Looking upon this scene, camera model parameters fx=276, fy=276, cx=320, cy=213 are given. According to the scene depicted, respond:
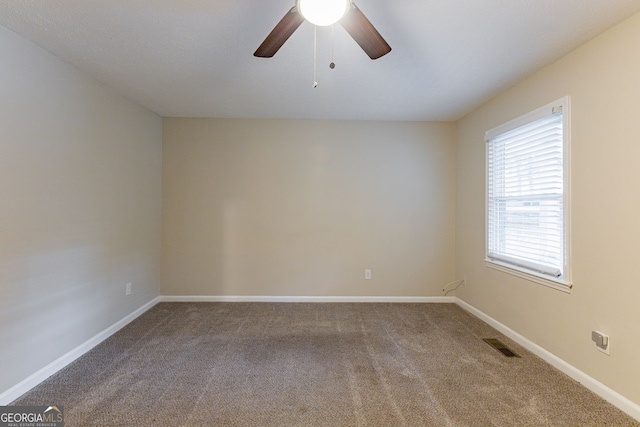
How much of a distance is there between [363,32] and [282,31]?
0.40 metres

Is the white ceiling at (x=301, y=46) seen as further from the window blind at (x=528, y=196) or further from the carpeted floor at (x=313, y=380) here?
the carpeted floor at (x=313, y=380)

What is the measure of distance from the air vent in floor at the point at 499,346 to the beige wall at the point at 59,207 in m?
3.57

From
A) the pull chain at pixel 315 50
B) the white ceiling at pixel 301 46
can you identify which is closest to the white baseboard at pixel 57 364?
the white ceiling at pixel 301 46

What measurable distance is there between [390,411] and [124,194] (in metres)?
3.09

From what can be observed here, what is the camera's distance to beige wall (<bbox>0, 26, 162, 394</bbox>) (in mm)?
1781

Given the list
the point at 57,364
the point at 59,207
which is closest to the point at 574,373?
the point at 57,364

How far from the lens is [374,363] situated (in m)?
2.19

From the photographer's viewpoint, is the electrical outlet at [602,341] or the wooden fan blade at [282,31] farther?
the electrical outlet at [602,341]

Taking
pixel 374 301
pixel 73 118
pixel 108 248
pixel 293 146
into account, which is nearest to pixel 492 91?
pixel 293 146

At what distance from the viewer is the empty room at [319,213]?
1677 mm

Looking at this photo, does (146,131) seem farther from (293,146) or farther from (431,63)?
(431,63)

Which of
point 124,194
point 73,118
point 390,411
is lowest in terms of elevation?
point 390,411

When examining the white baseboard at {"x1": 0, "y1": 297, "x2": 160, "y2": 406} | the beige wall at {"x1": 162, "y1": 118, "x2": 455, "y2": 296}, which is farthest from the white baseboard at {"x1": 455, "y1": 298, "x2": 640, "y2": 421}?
the white baseboard at {"x1": 0, "y1": 297, "x2": 160, "y2": 406}

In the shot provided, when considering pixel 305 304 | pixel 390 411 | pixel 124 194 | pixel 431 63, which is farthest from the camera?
pixel 305 304
